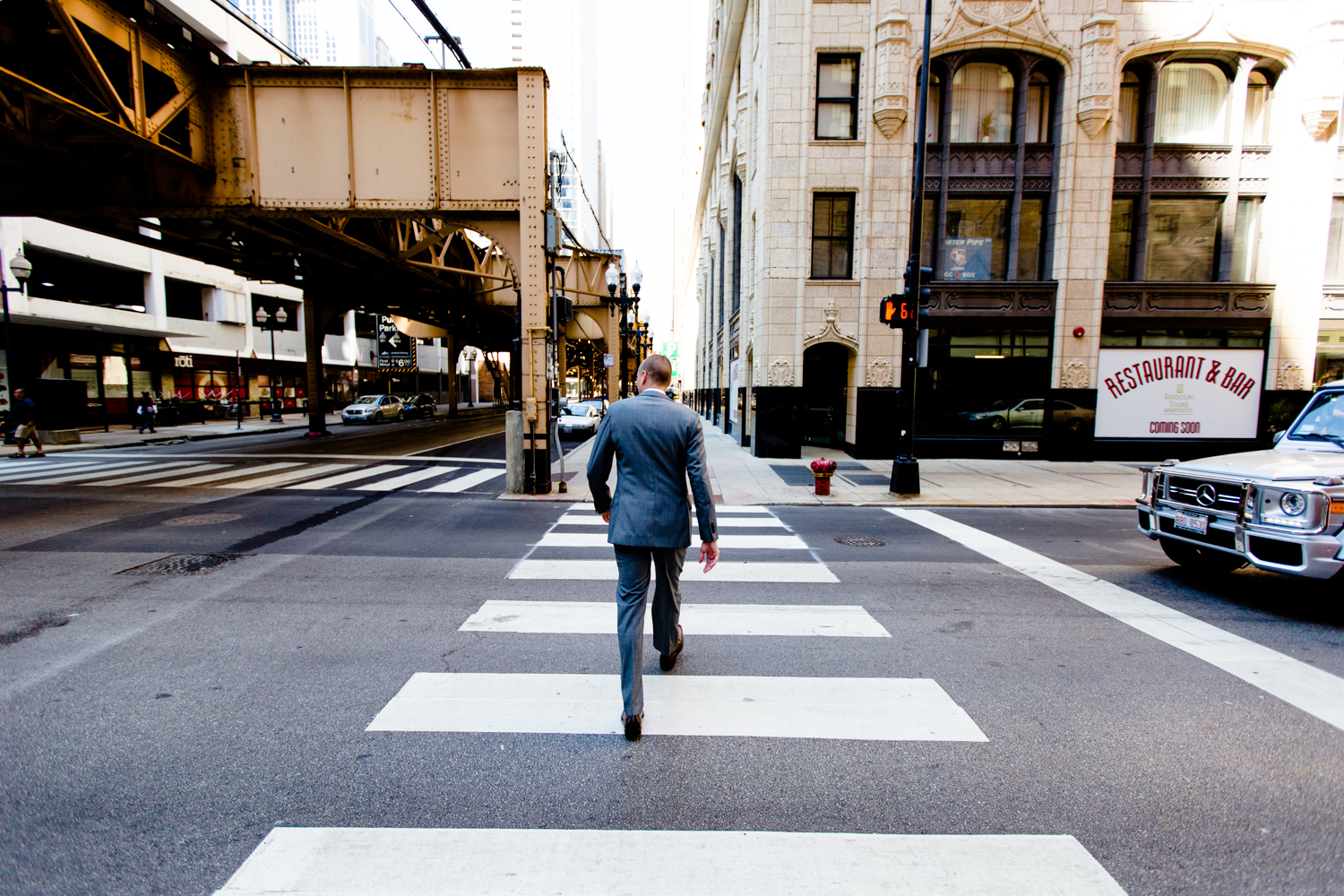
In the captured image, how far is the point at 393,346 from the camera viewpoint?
4241 centimetres

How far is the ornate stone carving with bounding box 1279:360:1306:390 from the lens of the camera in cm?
1633

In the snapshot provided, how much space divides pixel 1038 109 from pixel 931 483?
Answer: 1166 cm

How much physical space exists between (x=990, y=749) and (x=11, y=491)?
51.6ft

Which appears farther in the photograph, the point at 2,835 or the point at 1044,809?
the point at 1044,809

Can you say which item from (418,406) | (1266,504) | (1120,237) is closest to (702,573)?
(1266,504)

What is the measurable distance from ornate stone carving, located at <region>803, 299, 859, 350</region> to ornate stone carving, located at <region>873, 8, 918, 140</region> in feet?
16.3

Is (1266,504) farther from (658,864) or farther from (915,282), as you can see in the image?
(915,282)

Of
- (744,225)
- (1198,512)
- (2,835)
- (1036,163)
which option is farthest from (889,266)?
(2,835)

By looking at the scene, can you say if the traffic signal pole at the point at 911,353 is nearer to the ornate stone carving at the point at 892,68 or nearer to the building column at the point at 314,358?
the ornate stone carving at the point at 892,68

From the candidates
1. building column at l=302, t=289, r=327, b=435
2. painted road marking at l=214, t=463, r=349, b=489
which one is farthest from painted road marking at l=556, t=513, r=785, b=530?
building column at l=302, t=289, r=327, b=435

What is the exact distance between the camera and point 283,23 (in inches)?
3920

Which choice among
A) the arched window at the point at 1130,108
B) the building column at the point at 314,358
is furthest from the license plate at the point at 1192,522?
the building column at the point at 314,358

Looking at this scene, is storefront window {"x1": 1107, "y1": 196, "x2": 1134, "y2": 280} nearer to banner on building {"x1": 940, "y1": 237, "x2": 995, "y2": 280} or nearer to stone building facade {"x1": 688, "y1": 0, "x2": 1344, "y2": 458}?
stone building facade {"x1": 688, "y1": 0, "x2": 1344, "y2": 458}

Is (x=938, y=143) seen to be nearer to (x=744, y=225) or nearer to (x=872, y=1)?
(x=872, y=1)
